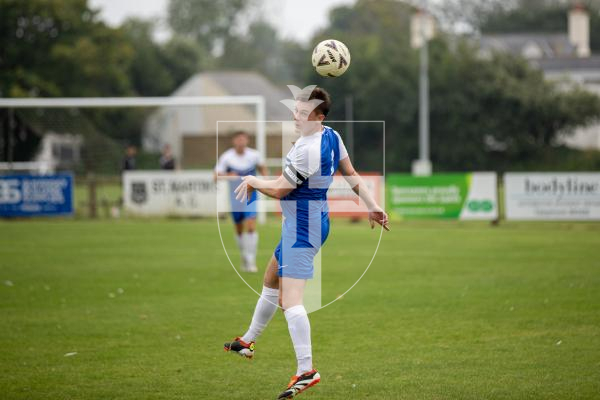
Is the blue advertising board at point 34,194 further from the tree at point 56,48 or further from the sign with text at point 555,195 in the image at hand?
the tree at point 56,48

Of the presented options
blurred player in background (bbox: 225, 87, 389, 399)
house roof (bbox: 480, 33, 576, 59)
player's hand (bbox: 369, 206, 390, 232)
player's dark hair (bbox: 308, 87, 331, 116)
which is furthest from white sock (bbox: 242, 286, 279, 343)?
house roof (bbox: 480, 33, 576, 59)

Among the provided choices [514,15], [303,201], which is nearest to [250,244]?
[303,201]

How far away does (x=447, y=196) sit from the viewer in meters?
25.6

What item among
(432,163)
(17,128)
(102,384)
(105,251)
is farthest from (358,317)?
(432,163)

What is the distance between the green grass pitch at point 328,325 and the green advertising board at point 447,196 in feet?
19.3

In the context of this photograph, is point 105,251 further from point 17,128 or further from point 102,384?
point 17,128

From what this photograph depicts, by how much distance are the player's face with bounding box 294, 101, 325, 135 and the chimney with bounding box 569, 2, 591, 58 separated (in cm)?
8911

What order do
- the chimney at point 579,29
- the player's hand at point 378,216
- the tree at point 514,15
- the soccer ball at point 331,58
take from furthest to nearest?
the tree at point 514,15, the chimney at point 579,29, the soccer ball at point 331,58, the player's hand at point 378,216

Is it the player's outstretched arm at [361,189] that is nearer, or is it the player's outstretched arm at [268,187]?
the player's outstretched arm at [268,187]

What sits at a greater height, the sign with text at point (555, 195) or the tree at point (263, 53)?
the tree at point (263, 53)

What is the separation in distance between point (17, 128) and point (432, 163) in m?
30.8

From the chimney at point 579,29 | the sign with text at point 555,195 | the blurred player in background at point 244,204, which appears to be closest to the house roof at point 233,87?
the chimney at point 579,29

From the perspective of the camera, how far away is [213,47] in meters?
109

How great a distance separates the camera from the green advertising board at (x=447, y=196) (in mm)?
25344
